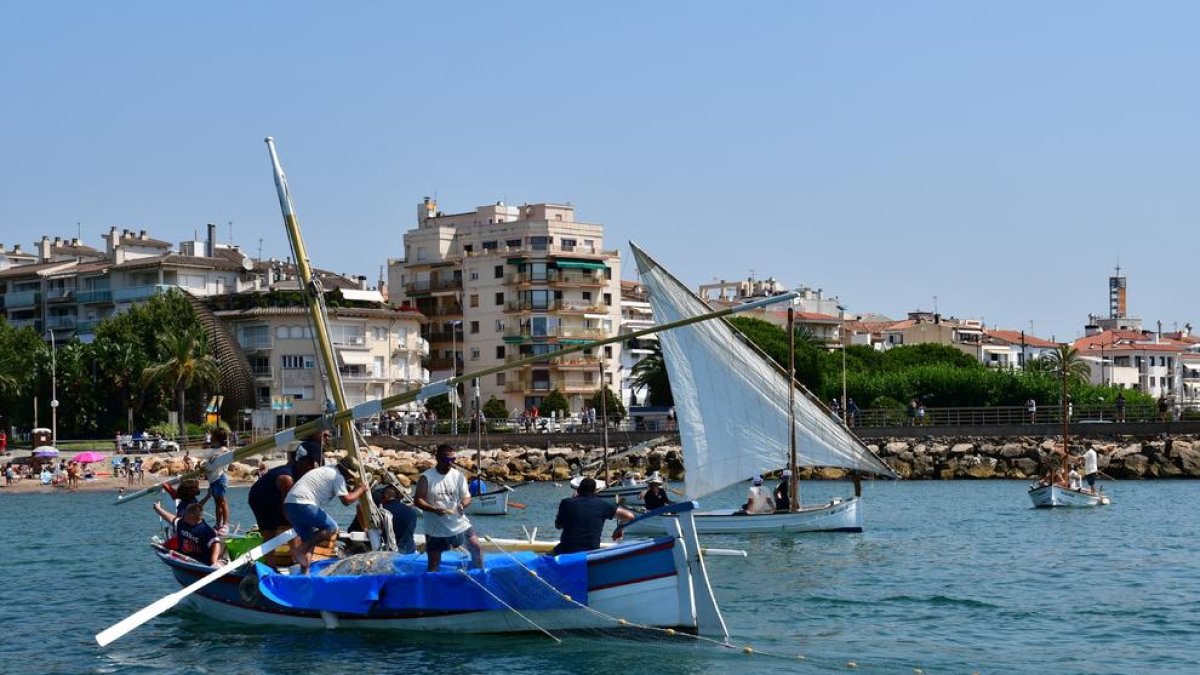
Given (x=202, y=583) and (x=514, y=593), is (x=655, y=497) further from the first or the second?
(x=202, y=583)

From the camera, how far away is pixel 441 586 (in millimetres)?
26062

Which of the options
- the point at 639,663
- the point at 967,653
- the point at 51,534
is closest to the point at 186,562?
the point at 639,663

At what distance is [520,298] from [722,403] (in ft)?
277

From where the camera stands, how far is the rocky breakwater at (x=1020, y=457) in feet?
274

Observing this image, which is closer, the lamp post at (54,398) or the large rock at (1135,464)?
the large rock at (1135,464)

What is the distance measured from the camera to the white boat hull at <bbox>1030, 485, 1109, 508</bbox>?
6112cm

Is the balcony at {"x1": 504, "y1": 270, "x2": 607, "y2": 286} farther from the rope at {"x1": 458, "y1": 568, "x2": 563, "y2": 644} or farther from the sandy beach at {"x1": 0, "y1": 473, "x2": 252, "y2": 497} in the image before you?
the rope at {"x1": 458, "y1": 568, "x2": 563, "y2": 644}

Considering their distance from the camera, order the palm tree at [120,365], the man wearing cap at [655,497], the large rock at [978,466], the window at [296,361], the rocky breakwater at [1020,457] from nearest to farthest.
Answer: the man wearing cap at [655,497], the rocky breakwater at [1020,457], the large rock at [978,466], the palm tree at [120,365], the window at [296,361]

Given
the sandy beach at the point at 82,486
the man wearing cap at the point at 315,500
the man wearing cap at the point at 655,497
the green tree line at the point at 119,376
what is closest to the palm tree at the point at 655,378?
the green tree line at the point at 119,376

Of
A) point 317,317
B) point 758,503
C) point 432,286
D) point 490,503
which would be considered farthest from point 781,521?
point 432,286

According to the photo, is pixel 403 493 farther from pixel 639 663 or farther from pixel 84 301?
pixel 84 301

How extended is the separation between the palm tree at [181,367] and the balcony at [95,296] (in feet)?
81.1

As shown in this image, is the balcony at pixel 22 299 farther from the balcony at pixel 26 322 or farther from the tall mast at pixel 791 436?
the tall mast at pixel 791 436

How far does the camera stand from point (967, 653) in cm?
2586
